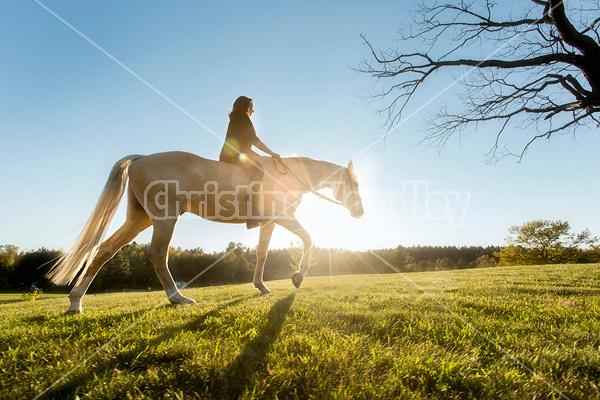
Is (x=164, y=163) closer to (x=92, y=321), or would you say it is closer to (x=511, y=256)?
(x=92, y=321)

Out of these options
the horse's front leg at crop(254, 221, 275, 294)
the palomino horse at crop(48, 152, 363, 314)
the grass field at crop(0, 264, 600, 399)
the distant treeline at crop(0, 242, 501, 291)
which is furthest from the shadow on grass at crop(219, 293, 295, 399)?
the distant treeline at crop(0, 242, 501, 291)

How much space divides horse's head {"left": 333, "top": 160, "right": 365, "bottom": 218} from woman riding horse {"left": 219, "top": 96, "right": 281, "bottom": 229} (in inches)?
83.8

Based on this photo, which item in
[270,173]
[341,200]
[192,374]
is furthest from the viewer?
[341,200]

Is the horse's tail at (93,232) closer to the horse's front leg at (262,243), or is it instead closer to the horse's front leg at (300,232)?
the horse's front leg at (262,243)

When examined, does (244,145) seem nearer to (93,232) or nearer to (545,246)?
(93,232)

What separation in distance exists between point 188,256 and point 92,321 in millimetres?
80727

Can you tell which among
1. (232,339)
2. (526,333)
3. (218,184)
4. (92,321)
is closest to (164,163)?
(218,184)

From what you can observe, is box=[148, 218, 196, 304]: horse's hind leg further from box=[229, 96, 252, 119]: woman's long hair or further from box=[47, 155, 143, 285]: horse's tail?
box=[229, 96, 252, 119]: woman's long hair

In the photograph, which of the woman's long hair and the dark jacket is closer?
A: the dark jacket

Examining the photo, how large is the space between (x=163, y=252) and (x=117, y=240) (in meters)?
0.97

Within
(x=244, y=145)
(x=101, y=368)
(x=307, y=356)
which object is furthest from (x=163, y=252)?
(x=307, y=356)

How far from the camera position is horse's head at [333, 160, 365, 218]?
23.7 ft

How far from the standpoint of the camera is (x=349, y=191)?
7242 mm

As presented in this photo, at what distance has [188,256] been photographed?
7762 cm
